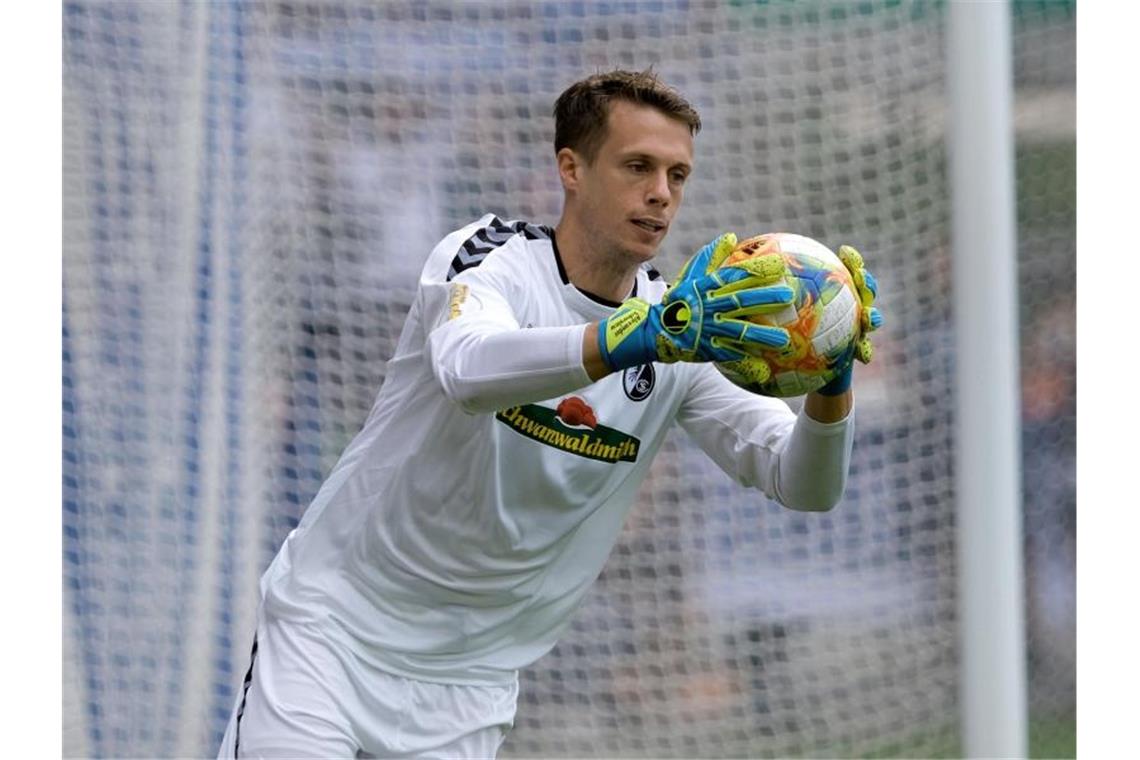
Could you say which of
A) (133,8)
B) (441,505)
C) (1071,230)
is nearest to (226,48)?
(133,8)

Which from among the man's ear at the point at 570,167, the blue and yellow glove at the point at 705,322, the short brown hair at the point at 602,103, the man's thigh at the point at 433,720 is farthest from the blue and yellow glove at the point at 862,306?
the man's thigh at the point at 433,720

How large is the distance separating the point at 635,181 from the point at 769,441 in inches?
25.5

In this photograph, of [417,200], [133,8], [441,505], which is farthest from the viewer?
[417,200]

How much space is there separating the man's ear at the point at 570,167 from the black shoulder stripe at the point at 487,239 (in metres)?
0.12

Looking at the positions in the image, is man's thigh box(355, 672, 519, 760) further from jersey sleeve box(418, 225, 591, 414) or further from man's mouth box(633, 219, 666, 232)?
man's mouth box(633, 219, 666, 232)

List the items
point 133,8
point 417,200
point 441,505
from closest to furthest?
point 441,505 → point 133,8 → point 417,200

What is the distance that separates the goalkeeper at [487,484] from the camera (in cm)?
349

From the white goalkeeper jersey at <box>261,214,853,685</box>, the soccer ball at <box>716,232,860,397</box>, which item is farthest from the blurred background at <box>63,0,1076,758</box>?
the soccer ball at <box>716,232,860,397</box>

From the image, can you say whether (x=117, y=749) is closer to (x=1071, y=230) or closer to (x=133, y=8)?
(x=133, y=8)

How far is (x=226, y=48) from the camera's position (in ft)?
16.7

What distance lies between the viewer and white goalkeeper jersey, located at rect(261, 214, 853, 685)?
3506mm

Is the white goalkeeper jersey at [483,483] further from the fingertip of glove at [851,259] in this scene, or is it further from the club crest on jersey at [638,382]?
the fingertip of glove at [851,259]

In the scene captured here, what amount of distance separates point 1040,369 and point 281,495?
2445 millimetres

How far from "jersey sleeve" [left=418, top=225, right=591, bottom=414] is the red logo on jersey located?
0.88ft
